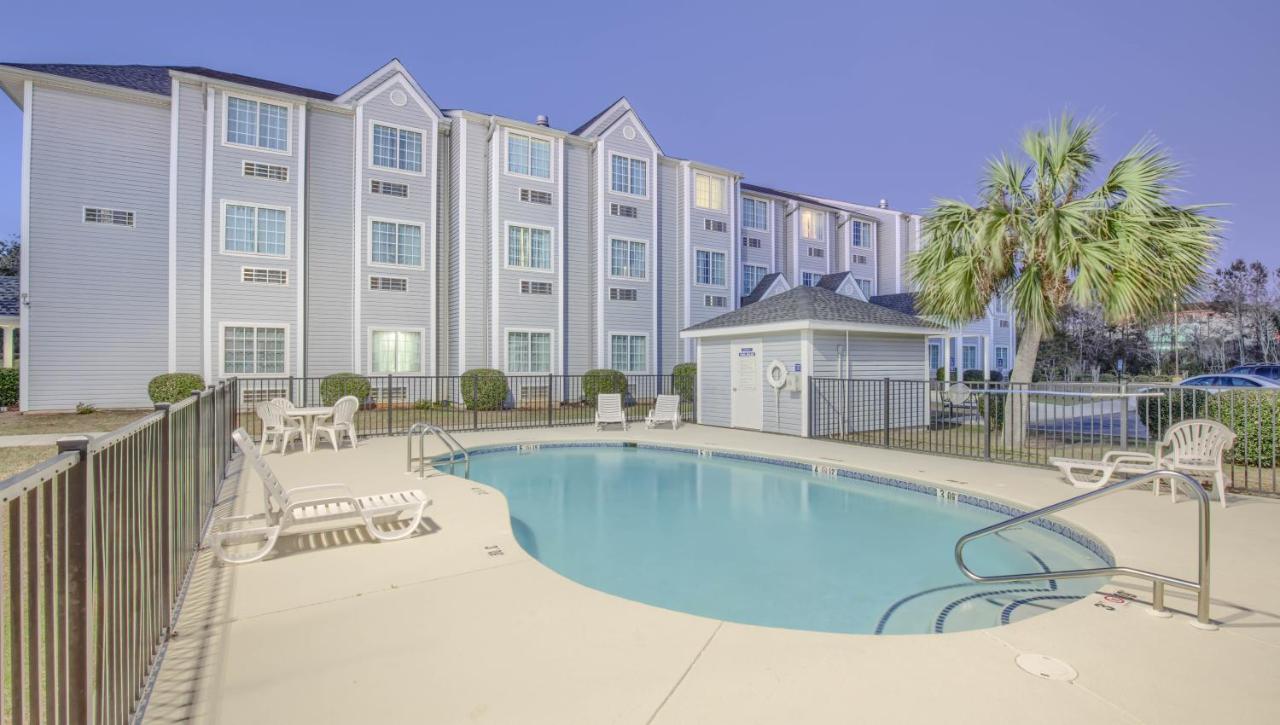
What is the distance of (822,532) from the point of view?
22.8 ft

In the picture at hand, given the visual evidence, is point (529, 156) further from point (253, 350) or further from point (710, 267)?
point (253, 350)

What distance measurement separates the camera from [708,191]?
24531 mm

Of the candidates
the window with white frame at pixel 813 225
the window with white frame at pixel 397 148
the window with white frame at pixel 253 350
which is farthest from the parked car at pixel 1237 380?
the window with white frame at pixel 253 350

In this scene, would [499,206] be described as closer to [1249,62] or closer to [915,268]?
[915,268]

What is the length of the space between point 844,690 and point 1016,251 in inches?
438

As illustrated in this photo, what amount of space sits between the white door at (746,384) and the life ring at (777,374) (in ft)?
1.93

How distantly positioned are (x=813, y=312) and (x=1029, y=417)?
517cm

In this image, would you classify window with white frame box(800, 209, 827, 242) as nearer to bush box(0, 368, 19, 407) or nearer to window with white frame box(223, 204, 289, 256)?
window with white frame box(223, 204, 289, 256)

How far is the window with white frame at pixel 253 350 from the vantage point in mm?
16672

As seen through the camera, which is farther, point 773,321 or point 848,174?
point 848,174

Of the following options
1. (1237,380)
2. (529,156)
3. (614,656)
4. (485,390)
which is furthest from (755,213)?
(614,656)

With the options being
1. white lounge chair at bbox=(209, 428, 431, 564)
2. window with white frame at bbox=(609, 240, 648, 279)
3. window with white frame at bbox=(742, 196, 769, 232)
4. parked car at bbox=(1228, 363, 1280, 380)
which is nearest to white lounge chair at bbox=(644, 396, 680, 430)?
window with white frame at bbox=(609, 240, 648, 279)

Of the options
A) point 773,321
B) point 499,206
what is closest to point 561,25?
point 499,206

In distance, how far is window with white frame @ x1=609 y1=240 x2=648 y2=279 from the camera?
2206cm
